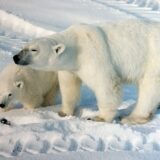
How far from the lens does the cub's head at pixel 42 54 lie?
16.3 ft

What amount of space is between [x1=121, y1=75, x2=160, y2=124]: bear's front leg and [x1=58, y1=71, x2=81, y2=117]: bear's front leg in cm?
58

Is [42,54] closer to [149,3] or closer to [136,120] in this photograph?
[136,120]

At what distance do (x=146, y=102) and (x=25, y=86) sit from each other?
1506 millimetres

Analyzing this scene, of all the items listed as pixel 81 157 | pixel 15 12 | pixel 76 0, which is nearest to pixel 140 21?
pixel 81 157

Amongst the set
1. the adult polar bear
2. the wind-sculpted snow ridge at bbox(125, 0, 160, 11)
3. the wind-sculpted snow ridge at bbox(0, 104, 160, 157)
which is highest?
the adult polar bear

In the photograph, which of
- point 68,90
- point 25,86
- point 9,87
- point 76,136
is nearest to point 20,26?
point 25,86

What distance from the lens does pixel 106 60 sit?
5.16m

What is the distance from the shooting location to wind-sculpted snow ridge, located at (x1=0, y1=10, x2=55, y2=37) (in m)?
9.81

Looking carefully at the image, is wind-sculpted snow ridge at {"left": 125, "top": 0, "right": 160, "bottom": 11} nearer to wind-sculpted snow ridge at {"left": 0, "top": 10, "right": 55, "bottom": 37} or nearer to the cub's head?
wind-sculpted snow ridge at {"left": 0, "top": 10, "right": 55, "bottom": 37}

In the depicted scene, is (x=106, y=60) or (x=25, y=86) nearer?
(x=106, y=60)

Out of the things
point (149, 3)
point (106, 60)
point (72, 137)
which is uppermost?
point (106, 60)

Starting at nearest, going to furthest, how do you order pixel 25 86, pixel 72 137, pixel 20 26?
pixel 72 137, pixel 25 86, pixel 20 26

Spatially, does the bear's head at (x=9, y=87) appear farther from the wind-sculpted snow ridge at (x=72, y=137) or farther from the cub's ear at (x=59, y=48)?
the cub's ear at (x=59, y=48)

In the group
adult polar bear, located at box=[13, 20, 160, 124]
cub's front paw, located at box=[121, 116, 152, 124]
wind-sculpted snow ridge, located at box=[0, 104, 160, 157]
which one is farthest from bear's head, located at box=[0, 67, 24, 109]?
cub's front paw, located at box=[121, 116, 152, 124]
